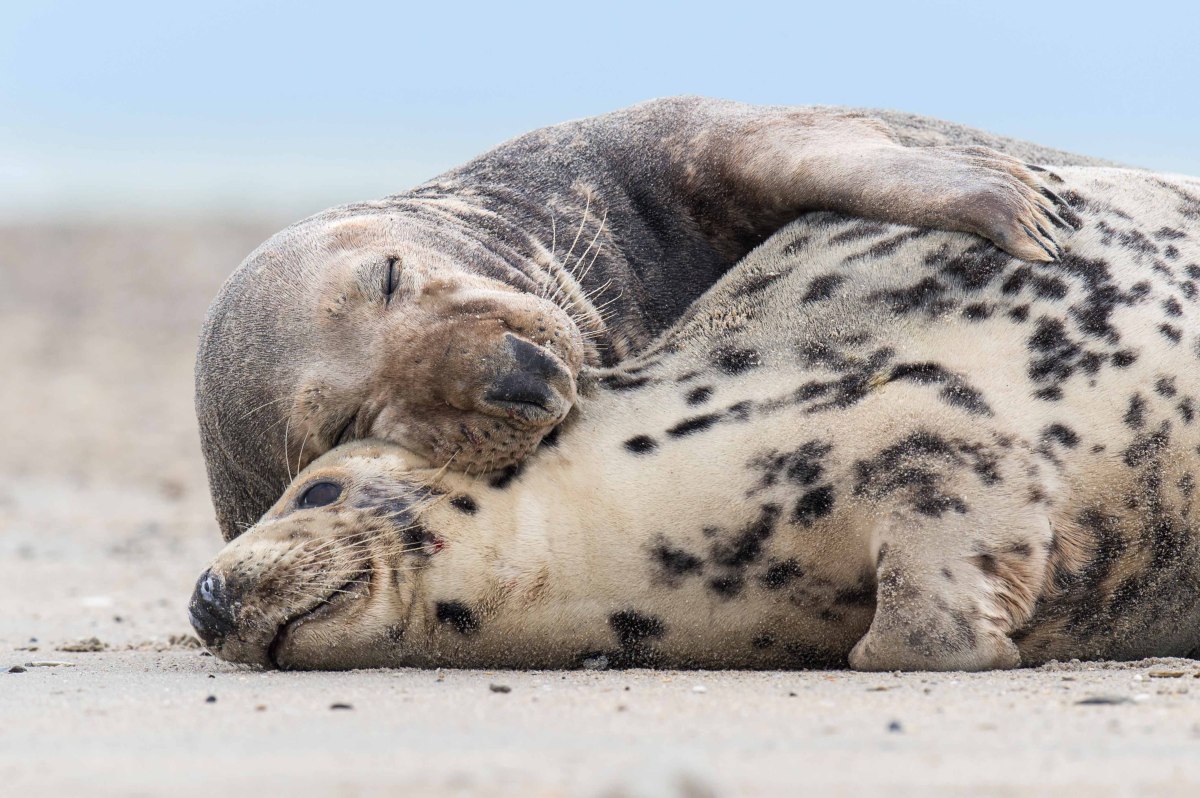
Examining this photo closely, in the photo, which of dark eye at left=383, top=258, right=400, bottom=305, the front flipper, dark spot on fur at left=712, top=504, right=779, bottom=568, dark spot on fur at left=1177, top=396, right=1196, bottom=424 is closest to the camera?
dark spot on fur at left=712, top=504, right=779, bottom=568

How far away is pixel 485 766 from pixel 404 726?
1.83ft

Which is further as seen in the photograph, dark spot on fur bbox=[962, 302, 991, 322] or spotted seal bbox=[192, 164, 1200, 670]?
dark spot on fur bbox=[962, 302, 991, 322]

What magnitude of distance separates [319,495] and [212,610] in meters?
0.41

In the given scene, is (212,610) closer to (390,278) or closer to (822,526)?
(390,278)

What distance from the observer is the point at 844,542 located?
416 centimetres

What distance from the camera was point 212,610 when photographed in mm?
4281

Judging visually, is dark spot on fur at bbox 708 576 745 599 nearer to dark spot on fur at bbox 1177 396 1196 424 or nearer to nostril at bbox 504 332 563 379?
nostril at bbox 504 332 563 379

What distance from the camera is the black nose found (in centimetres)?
427

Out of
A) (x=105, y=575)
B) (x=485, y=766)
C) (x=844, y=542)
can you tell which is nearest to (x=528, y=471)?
(x=844, y=542)

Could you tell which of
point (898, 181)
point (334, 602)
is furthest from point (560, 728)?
point (898, 181)

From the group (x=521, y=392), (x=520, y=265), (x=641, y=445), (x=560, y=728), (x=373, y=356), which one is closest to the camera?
(x=560, y=728)

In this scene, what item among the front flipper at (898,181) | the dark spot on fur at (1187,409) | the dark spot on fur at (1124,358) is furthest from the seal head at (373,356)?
the dark spot on fur at (1187,409)

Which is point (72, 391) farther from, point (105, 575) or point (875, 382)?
point (875, 382)

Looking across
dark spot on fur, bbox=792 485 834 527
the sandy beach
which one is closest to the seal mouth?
the sandy beach
